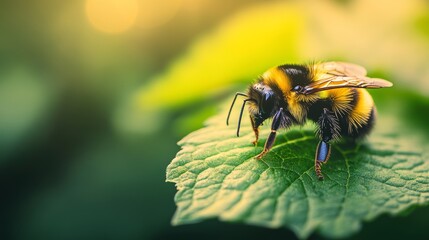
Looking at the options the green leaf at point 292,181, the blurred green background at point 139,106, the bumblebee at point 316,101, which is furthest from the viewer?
the blurred green background at point 139,106

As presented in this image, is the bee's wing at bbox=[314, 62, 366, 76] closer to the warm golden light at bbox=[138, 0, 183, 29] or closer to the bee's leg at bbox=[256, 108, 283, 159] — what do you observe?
the bee's leg at bbox=[256, 108, 283, 159]

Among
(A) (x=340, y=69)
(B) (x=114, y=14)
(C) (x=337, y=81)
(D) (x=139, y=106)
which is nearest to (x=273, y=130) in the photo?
(C) (x=337, y=81)

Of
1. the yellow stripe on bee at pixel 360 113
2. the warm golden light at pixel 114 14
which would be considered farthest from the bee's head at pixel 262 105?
the warm golden light at pixel 114 14

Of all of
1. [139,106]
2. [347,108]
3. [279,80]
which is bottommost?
[347,108]

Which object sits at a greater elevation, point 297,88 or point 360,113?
point 297,88

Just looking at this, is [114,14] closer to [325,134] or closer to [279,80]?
[279,80]

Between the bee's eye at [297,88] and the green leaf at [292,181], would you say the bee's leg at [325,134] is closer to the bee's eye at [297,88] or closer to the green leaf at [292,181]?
the green leaf at [292,181]

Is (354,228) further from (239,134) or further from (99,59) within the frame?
(99,59)
